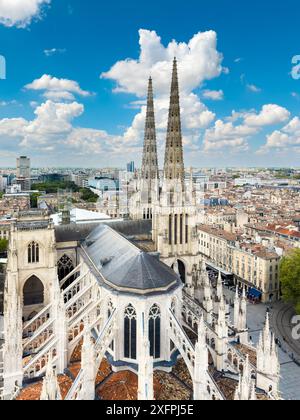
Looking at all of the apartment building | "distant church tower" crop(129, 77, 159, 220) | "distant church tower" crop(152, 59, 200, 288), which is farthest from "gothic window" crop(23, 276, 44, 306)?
the apartment building

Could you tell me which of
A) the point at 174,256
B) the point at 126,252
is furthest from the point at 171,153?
the point at 126,252

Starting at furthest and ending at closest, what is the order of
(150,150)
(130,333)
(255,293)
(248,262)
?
(248,262) < (255,293) < (150,150) < (130,333)

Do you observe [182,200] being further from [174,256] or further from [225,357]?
[225,357]

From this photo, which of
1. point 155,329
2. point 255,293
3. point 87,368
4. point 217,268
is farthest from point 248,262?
point 87,368

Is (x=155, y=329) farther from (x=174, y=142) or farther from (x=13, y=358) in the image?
(x=174, y=142)
